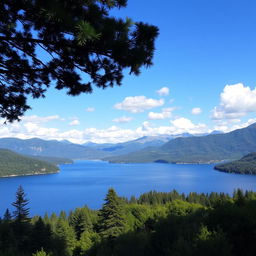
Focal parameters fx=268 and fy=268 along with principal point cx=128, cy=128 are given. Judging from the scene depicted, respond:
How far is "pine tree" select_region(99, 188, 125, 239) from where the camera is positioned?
31266mm

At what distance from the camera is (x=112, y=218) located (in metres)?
31.8

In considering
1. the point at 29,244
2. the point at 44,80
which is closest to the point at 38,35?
the point at 44,80

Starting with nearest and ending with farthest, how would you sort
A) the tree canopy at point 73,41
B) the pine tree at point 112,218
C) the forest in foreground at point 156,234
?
the tree canopy at point 73,41
the forest in foreground at point 156,234
the pine tree at point 112,218

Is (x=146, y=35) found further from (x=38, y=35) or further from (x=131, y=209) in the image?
(x=131, y=209)

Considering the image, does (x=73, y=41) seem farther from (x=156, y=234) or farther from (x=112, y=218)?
(x=112, y=218)

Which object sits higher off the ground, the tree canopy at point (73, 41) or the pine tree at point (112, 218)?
the tree canopy at point (73, 41)

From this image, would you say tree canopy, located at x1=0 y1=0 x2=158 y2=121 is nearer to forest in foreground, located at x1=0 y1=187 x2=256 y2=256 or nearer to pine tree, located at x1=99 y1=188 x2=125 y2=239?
forest in foreground, located at x1=0 y1=187 x2=256 y2=256

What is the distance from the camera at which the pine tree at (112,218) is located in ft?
103

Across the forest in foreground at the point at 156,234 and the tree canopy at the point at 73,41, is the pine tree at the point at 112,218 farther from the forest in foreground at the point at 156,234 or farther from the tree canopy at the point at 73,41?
the tree canopy at the point at 73,41

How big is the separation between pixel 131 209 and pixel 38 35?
4947 centimetres

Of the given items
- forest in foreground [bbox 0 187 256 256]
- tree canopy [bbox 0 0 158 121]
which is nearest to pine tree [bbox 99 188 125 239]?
forest in foreground [bbox 0 187 256 256]

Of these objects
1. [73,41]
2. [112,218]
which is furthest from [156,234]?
[73,41]

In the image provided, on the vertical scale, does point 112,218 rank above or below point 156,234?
below

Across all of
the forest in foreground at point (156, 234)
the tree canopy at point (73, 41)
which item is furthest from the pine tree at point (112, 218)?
the tree canopy at point (73, 41)
